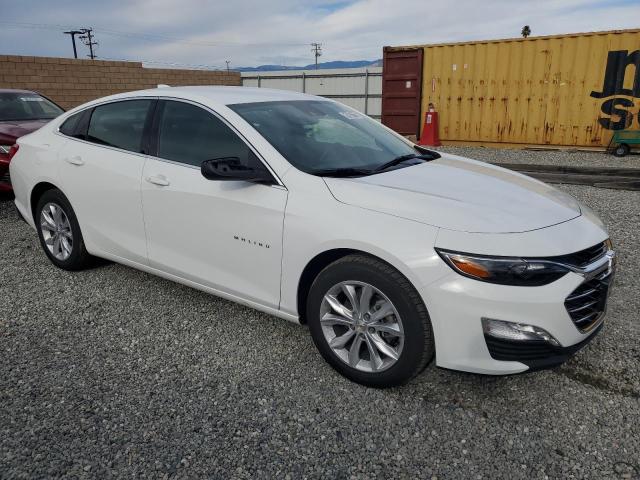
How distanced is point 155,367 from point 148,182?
3.96ft

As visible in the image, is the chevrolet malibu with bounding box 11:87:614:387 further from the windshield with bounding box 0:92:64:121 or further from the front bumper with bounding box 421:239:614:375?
the windshield with bounding box 0:92:64:121

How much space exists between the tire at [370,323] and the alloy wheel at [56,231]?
2.53m

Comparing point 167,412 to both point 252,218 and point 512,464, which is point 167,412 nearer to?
point 252,218

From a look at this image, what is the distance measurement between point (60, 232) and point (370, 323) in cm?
299

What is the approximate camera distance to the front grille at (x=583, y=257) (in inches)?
90.3

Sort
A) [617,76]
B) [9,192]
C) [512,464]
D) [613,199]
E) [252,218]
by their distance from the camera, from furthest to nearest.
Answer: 1. [617,76]
2. [613,199]
3. [9,192]
4. [252,218]
5. [512,464]

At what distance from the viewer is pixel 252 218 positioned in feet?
9.31

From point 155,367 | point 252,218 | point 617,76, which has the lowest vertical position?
point 155,367

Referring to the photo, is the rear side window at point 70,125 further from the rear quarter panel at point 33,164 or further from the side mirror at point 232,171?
the side mirror at point 232,171

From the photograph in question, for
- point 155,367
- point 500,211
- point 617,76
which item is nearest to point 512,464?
point 500,211

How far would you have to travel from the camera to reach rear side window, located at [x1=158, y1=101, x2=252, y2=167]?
3.02 meters

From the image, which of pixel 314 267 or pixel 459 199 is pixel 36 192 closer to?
pixel 314 267

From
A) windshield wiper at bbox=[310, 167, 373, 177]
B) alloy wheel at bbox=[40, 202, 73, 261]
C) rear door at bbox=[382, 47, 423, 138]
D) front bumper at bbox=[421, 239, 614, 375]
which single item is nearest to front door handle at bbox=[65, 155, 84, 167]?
alloy wheel at bbox=[40, 202, 73, 261]

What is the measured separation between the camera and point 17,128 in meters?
6.75
